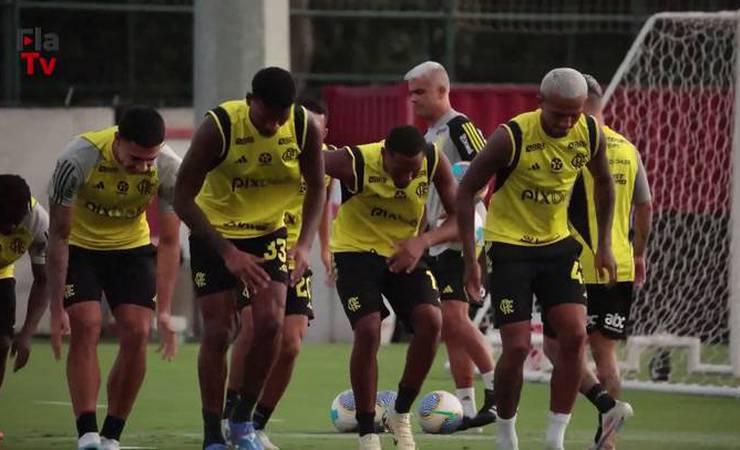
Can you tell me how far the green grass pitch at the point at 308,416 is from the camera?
12.8 metres

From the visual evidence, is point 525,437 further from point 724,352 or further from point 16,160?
point 16,160

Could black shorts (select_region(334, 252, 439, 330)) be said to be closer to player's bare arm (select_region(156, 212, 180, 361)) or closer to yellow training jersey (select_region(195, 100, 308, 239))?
yellow training jersey (select_region(195, 100, 308, 239))

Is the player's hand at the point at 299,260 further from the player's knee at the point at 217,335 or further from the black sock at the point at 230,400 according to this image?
the black sock at the point at 230,400

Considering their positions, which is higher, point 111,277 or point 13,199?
point 13,199

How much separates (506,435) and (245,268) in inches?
67.9

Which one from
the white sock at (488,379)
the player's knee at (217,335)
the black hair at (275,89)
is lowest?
the white sock at (488,379)

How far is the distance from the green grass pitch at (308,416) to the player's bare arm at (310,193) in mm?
1655

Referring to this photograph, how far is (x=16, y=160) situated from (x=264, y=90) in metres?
12.8

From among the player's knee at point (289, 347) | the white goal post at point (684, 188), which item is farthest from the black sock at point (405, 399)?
the white goal post at point (684, 188)

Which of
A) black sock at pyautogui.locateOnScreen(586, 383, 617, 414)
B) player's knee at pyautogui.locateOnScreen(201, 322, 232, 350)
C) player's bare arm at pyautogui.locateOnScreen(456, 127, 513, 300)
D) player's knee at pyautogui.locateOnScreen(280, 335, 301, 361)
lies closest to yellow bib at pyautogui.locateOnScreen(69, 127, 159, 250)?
player's knee at pyautogui.locateOnScreen(201, 322, 232, 350)

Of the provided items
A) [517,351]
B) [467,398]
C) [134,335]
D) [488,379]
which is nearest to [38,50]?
[467,398]

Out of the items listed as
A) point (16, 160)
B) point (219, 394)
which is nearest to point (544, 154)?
point (219, 394)

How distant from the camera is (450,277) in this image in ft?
44.7

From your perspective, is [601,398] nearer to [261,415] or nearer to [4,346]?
[261,415]
